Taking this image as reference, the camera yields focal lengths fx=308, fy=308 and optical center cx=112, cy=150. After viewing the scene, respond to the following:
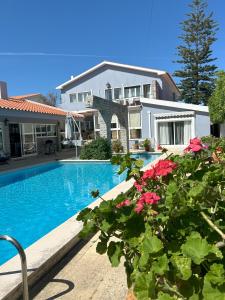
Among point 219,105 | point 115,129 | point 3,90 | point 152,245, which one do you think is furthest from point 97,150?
point 152,245

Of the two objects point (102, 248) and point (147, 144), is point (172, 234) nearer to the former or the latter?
point (102, 248)

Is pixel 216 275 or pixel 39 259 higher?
pixel 216 275

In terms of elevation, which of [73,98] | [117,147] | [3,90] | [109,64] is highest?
[109,64]

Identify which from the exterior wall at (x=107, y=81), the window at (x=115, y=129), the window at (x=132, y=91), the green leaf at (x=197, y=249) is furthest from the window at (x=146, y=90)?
the green leaf at (x=197, y=249)

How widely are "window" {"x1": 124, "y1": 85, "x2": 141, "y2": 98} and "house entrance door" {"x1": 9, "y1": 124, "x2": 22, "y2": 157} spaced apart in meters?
13.2

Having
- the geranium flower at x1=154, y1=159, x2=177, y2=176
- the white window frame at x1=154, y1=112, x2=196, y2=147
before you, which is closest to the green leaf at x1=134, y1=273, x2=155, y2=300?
the geranium flower at x1=154, y1=159, x2=177, y2=176

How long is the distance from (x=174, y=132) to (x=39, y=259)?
22.7 m

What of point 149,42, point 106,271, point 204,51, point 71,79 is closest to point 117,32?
point 149,42

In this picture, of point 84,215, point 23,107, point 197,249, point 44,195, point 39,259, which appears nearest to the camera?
point 197,249

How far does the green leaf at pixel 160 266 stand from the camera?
6.50 feet

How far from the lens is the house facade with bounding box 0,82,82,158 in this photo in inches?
776

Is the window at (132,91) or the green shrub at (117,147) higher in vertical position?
the window at (132,91)

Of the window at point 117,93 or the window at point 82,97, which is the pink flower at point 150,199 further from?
the window at point 82,97

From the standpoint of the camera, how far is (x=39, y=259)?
167 inches
